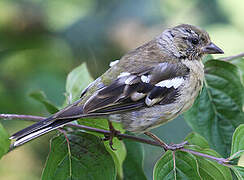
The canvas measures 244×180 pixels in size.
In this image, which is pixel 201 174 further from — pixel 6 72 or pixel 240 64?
pixel 6 72

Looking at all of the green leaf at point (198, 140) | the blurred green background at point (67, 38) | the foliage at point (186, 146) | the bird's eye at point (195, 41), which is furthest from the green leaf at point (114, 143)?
the blurred green background at point (67, 38)

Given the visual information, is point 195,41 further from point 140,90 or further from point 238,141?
point 238,141

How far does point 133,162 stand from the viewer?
360 cm

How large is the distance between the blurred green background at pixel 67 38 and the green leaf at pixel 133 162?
61.3 inches

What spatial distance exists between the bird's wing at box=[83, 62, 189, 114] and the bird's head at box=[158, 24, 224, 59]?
401 millimetres

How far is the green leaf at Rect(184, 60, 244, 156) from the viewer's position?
11.6 feet

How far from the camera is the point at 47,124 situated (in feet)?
9.81

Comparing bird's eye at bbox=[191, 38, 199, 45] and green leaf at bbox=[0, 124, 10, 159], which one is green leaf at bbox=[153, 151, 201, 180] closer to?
green leaf at bbox=[0, 124, 10, 159]

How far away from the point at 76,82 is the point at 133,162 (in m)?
0.88

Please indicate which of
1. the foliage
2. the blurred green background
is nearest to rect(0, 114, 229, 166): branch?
the foliage

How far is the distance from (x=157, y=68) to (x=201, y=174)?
1.12 meters

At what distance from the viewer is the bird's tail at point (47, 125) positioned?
9.61ft

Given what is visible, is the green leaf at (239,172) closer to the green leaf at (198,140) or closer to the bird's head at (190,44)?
the green leaf at (198,140)

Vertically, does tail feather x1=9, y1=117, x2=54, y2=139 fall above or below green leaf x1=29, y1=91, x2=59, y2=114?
below
